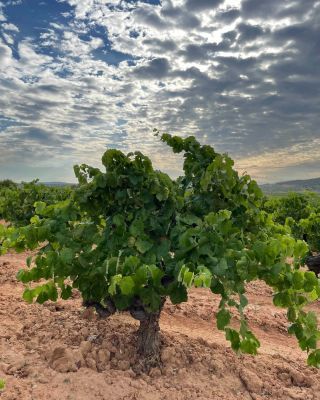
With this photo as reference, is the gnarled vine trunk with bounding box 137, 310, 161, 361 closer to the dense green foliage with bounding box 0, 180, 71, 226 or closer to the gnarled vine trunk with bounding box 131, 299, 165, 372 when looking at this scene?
the gnarled vine trunk with bounding box 131, 299, 165, 372

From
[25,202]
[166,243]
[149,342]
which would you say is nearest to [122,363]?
[149,342]

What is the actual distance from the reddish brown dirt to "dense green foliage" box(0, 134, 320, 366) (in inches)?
37.5

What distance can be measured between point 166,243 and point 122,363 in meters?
2.40

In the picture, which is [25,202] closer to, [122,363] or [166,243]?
[122,363]

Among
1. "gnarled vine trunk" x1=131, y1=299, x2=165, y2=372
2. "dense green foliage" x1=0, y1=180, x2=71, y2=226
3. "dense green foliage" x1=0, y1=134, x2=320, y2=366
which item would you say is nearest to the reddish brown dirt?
"gnarled vine trunk" x1=131, y1=299, x2=165, y2=372

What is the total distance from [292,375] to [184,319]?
9.07 ft

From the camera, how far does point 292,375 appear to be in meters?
5.93

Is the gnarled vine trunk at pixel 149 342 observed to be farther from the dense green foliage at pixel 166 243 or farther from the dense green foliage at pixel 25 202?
the dense green foliage at pixel 25 202

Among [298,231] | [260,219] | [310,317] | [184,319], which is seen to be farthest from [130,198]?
[298,231]

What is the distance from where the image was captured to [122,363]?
5641mm

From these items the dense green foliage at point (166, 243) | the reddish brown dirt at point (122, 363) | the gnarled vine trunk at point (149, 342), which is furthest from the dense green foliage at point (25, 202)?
the dense green foliage at point (166, 243)

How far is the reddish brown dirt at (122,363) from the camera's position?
16.9 feet

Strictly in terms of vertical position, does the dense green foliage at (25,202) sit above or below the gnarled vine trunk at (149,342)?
above

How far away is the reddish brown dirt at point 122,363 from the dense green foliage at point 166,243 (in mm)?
952
